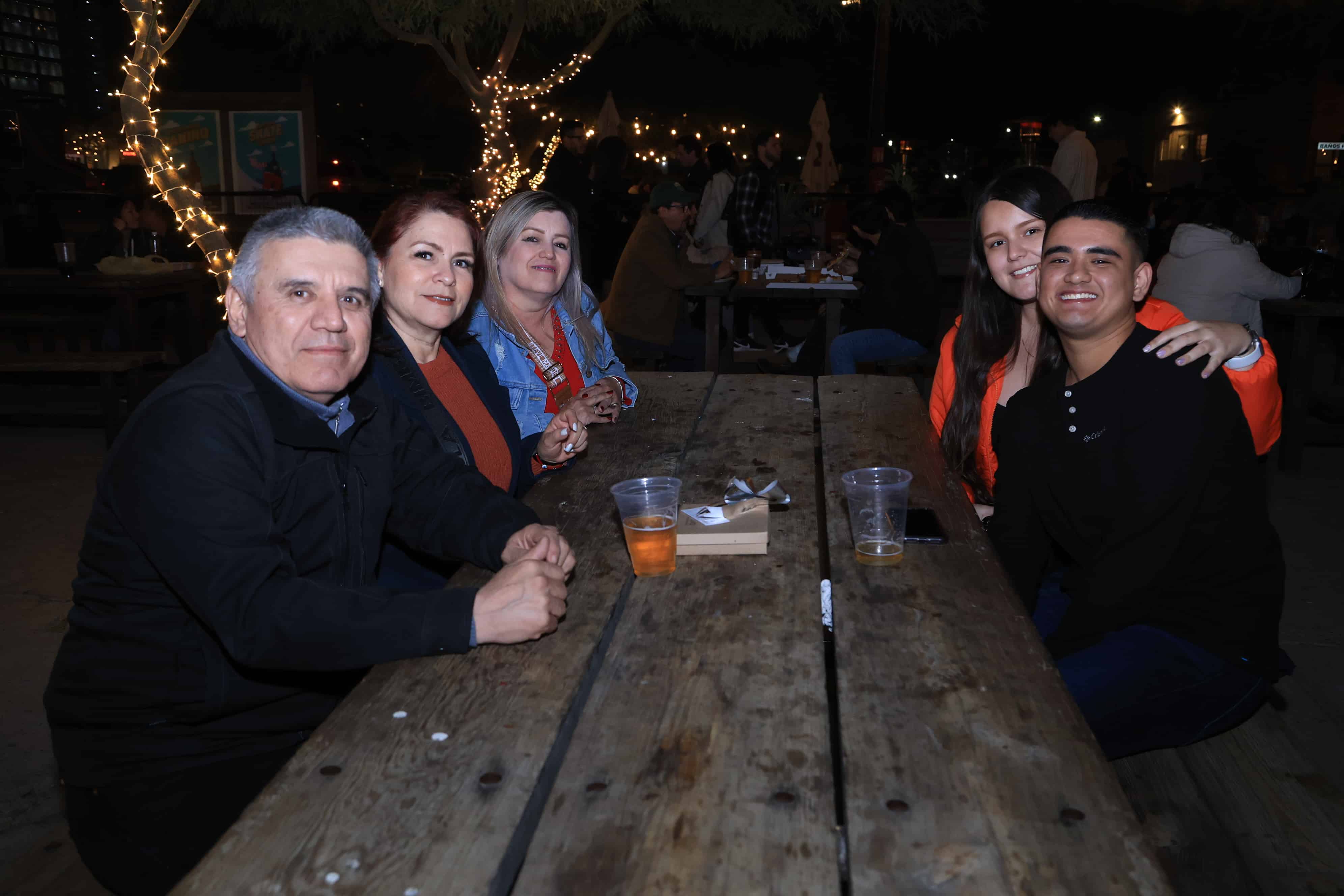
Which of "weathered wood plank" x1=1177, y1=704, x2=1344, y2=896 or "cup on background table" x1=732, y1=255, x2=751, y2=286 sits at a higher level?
"cup on background table" x1=732, y1=255, x2=751, y2=286

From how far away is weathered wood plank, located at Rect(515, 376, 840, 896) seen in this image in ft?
3.47

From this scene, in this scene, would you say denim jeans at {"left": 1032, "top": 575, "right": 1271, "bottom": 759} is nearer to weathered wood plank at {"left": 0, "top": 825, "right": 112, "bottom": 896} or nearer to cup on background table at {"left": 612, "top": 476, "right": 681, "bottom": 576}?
cup on background table at {"left": 612, "top": 476, "right": 681, "bottom": 576}

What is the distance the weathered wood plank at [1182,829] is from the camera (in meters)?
1.60

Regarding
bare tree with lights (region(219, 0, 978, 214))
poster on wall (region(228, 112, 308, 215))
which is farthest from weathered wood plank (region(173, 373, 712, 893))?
poster on wall (region(228, 112, 308, 215))

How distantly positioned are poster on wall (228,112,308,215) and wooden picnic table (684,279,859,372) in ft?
23.6

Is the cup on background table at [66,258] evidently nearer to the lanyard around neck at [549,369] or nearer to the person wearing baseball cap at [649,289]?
the person wearing baseball cap at [649,289]

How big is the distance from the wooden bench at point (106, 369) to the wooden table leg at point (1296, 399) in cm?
645

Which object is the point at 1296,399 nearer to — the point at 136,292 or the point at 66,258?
the point at 136,292

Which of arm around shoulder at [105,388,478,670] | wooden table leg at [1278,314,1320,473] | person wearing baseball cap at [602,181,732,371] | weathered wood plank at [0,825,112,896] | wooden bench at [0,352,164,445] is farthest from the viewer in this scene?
person wearing baseball cap at [602,181,732,371]

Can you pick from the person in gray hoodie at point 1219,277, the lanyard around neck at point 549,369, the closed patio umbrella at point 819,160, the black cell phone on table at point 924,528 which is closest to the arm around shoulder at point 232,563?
the black cell phone on table at point 924,528

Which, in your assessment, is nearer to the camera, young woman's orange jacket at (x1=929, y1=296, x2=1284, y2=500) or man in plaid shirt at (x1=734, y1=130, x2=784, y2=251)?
young woman's orange jacket at (x1=929, y1=296, x2=1284, y2=500)

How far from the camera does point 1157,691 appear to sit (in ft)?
6.35

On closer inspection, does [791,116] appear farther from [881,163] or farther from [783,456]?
[783,456]

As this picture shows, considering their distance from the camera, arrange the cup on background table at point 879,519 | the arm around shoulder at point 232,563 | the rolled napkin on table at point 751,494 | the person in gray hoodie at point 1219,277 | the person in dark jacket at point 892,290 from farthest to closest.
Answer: the person in dark jacket at point 892,290
the person in gray hoodie at point 1219,277
the rolled napkin on table at point 751,494
the cup on background table at point 879,519
the arm around shoulder at point 232,563
